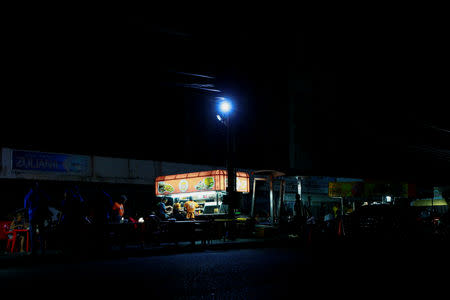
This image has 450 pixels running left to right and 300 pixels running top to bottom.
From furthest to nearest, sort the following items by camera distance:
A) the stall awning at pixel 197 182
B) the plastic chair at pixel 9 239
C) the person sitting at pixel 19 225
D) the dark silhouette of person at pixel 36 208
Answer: the stall awning at pixel 197 182 → the person sitting at pixel 19 225 → the plastic chair at pixel 9 239 → the dark silhouette of person at pixel 36 208

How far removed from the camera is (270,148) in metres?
36.6

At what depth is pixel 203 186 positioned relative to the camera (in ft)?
69.0

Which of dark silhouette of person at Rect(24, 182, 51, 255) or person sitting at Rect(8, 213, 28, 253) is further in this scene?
person sitting at Rect(8, 213, 28, 253)

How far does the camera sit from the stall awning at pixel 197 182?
20688mm

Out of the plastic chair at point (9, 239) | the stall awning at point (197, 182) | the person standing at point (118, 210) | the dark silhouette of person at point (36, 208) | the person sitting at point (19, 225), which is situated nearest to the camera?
the dark silhouette of person at point (36, 208)

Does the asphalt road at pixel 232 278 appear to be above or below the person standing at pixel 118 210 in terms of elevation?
below

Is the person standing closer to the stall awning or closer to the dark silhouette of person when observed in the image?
the dark silhouette of person

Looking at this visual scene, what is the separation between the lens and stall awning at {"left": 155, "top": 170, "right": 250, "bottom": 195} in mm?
20688

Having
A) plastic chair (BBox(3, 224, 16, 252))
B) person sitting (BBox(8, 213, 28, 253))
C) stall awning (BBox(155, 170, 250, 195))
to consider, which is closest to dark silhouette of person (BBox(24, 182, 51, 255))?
plastic chair (BBox(3, 224, 16, 252))

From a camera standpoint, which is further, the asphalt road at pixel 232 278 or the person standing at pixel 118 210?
the person standing at pixel 118 210

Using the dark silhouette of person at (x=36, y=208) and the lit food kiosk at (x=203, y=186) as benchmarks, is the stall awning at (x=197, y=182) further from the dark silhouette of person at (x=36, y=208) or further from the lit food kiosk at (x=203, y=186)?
the dark silhouette of person at (x=36, y=208)

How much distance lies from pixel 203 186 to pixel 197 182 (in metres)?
0.51

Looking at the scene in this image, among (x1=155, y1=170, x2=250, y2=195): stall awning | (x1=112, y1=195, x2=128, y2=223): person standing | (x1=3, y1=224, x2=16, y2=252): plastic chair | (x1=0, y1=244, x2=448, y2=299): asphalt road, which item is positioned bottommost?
(x1=3, y1=224, x2=16, y2=252): plastic chair

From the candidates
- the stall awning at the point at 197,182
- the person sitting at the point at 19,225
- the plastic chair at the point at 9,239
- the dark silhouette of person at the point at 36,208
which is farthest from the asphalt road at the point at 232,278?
the stall awning at the point at 197,182
